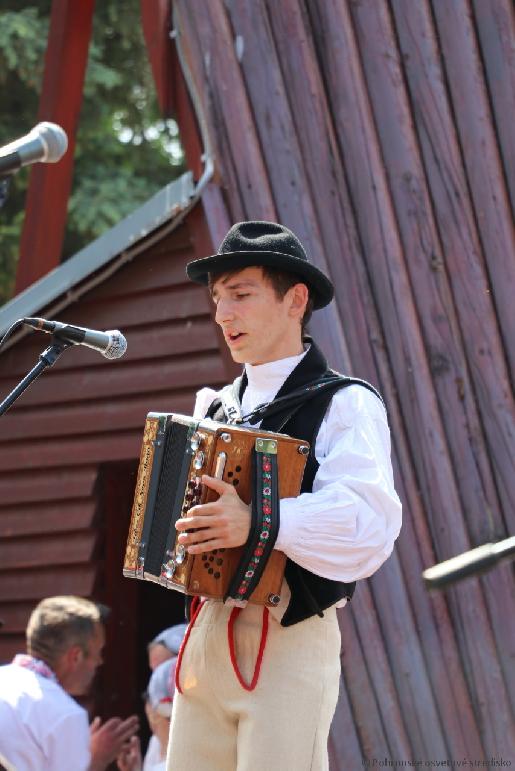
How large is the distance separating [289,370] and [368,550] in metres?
0.54

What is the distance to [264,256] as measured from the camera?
10.1ft

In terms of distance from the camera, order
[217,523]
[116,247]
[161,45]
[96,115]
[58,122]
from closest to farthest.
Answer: [217,523]
[161,45]
[116,247]
[58,122]
[96,115]

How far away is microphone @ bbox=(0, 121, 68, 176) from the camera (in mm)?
2910

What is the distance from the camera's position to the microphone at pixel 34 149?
2910 mm

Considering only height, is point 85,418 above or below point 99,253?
below

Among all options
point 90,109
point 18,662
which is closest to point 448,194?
point 18,662

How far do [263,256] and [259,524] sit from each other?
2.28 ft

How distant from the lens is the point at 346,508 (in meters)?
2.79

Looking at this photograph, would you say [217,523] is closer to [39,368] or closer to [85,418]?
[39,368]

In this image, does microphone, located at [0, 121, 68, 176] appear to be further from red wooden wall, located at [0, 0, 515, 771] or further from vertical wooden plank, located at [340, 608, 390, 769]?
vertical wooden plank, located at [340, 608, 390, 769]

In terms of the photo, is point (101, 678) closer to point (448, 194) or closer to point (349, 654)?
point (349, 654)

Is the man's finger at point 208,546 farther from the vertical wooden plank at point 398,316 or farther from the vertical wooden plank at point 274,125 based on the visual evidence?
the vertical wooden plank at point 274,125

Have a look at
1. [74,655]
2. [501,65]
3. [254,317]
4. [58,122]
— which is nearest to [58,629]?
[74,655]

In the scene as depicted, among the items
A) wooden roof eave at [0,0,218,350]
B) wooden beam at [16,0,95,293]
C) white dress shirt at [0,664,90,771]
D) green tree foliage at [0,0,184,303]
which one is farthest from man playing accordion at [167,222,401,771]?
green tree foliage at [0,0,184,303]
